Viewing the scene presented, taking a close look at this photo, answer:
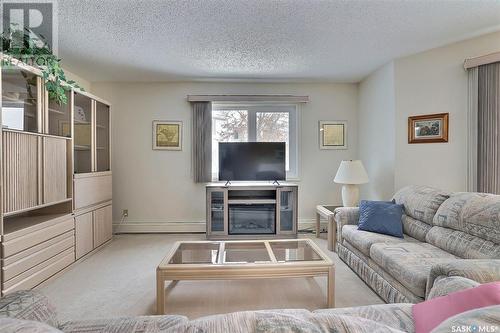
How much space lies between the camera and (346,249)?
114 inches

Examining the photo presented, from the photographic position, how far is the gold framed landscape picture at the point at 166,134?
419cm

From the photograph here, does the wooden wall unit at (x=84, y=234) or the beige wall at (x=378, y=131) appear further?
the beige wall at (x=378, y=131)

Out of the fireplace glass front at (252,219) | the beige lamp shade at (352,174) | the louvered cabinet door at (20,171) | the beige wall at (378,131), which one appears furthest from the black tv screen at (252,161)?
the louvered cabinet door at (20,171)

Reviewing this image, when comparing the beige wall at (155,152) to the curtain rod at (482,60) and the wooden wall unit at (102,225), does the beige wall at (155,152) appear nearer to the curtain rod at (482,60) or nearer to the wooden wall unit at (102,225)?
the wooden wall unit at (102,225)

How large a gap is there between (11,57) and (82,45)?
0.85 meters

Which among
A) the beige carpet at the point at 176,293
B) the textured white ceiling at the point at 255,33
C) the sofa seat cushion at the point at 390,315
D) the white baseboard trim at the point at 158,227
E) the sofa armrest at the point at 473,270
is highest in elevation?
the textured white ceiling at the point at 255,33

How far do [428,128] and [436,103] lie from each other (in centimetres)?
31

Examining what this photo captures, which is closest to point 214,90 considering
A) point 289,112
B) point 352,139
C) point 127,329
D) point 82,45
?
point 289,112

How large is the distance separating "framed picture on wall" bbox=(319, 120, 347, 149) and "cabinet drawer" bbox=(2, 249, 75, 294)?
3.76 metres

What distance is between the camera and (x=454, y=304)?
0.86 meters

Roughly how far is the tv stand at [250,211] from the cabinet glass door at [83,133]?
1614mm

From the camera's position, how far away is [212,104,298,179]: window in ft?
14.0

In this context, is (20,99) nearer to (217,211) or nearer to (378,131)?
(217,211)

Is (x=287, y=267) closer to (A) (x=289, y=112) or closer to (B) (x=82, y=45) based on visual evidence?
(A) (x=289, y=112)
